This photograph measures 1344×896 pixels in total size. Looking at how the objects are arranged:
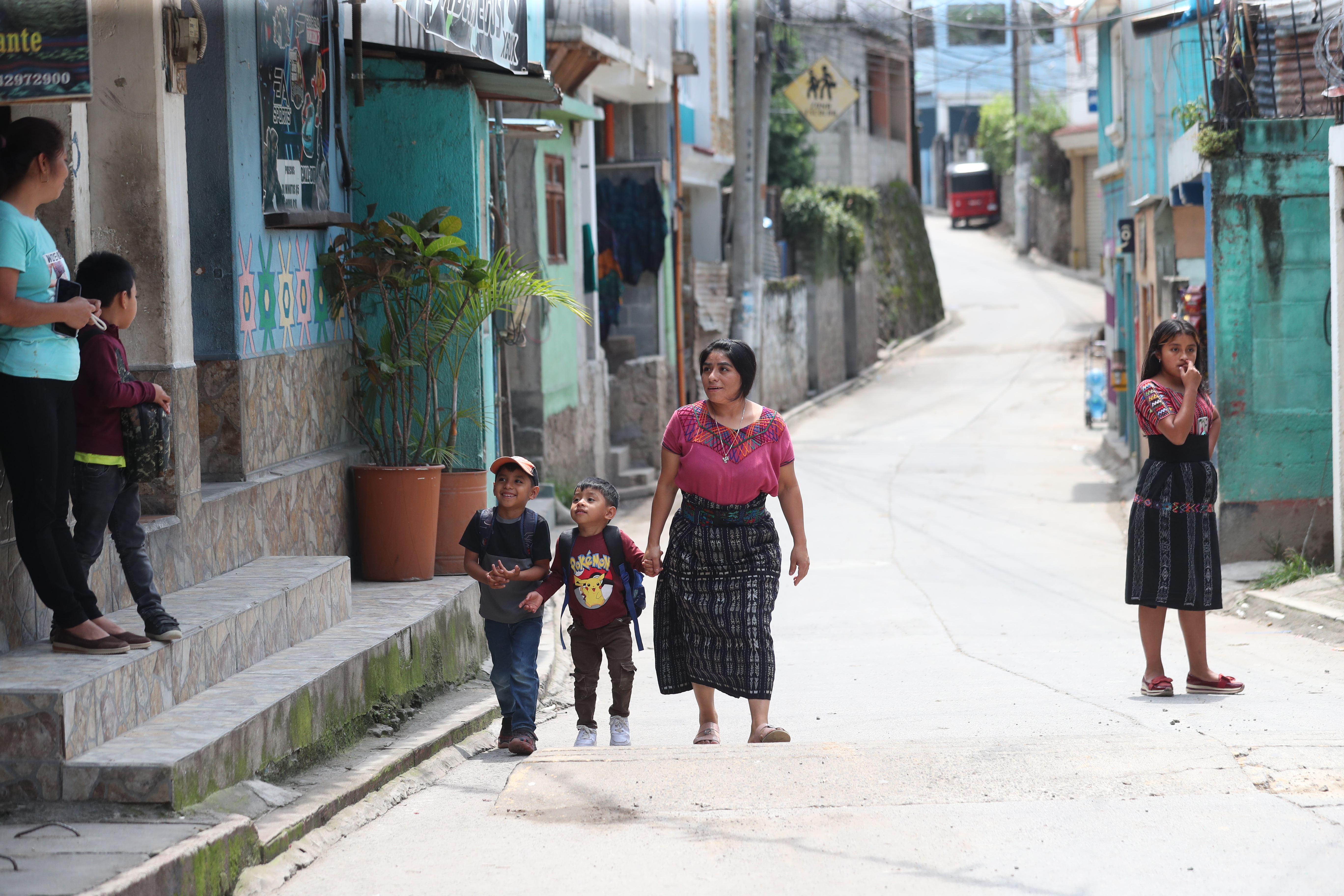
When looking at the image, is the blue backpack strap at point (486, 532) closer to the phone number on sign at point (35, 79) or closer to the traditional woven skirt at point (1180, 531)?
the phone number on sign at point (35, 79)

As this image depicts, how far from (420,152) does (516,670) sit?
351 cm

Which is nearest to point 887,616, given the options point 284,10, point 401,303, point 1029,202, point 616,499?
point 401,303

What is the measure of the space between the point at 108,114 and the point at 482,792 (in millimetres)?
3011

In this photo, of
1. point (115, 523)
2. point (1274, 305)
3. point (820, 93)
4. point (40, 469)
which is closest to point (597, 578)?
point (115, 523)

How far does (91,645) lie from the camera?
4746mm

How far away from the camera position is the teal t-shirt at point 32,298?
458 centimetres

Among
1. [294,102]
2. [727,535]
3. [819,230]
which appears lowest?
[727,535]

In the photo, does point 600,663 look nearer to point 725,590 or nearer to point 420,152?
point 725,590

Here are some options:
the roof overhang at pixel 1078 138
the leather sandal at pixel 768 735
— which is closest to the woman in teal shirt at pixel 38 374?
the leather sandal at pixel 768 735

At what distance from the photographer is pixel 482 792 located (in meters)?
5.39

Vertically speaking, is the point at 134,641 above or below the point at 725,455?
below

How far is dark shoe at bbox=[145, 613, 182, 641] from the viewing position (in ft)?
16.0

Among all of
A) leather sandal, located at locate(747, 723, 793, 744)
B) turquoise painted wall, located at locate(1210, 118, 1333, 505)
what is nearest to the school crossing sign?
turquoise painted wall, located at locate(1210, 118, 1333, 505)

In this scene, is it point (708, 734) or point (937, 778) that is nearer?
point (937, 778)
